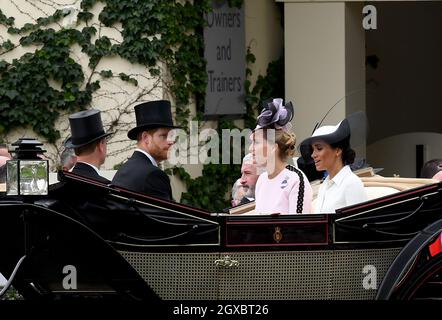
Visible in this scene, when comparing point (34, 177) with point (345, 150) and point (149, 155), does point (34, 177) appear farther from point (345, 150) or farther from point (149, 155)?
point (345, 150)

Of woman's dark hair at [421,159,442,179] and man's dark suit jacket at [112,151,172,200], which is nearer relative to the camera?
man's dark suit jacket at [112,151,172,200]

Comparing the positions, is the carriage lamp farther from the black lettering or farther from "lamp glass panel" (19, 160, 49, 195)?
the black lettering

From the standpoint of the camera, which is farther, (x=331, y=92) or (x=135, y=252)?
(x=331, y=92)

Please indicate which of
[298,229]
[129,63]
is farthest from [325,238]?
[129,63]

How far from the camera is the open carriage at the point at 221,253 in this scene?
6133 mm

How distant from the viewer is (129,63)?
37.4ft

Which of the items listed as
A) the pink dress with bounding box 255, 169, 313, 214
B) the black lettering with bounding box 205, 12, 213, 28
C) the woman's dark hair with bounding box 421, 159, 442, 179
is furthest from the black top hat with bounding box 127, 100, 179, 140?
the black lettering with bounding box 205, 12, 213, 28

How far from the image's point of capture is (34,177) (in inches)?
235

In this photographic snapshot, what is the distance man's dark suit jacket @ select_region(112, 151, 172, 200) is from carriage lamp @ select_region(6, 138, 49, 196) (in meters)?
0.93

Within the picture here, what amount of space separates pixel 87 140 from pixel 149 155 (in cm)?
45

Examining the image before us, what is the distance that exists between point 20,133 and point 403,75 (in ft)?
15.0

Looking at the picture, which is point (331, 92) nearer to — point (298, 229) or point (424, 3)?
point (424, 3)

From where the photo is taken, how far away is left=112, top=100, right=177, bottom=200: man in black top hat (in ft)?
22.6

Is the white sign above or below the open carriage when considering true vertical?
above
